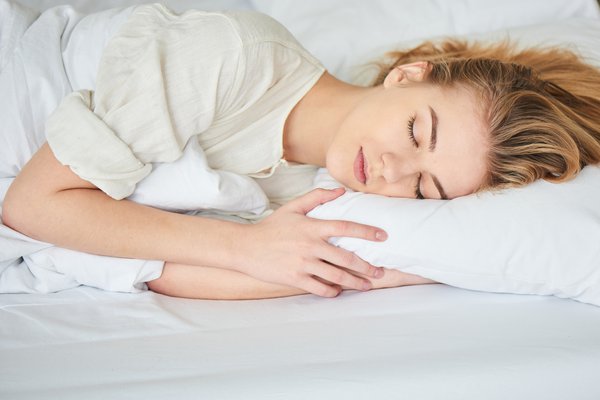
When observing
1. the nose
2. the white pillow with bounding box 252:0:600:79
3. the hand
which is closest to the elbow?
the hand

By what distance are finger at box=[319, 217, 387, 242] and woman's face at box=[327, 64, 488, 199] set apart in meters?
0.11

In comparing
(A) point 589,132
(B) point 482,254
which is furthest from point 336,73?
(B) point 482,254

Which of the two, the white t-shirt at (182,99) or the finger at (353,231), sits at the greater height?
the white t-shirt at (182,99)

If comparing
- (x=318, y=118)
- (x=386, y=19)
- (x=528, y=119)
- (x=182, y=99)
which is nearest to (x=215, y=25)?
(x=182, y=99)

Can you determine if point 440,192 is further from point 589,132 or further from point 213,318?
point 213,318

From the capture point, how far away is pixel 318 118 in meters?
1.45

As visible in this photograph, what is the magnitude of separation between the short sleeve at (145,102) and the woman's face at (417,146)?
0.80 feet

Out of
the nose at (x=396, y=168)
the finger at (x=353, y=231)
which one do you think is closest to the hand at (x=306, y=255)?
the finger at (x=353, y=231)

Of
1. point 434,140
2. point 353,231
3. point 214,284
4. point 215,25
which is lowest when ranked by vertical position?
point 214,284

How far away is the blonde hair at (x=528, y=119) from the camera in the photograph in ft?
4.09

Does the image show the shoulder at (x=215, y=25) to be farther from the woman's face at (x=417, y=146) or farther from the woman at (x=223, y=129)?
the woman's face at (x=417, y=146)

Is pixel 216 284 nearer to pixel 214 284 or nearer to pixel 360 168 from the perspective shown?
pixel 214 284

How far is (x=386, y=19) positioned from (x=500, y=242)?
866 mm

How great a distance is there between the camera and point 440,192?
1278 millimetres
